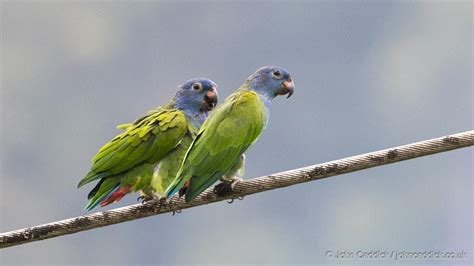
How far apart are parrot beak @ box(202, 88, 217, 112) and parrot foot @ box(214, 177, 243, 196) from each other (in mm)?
1128

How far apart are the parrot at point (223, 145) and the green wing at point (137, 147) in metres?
0.47

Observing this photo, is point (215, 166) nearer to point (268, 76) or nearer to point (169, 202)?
point (169, 202)

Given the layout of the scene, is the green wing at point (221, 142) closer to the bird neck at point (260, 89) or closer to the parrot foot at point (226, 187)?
the parrot foot at point (226, 187)

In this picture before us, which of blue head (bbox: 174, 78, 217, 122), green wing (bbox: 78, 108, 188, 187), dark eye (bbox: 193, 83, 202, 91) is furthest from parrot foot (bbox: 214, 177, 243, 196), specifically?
dark eye (bbox: 193, 83, 202, 91)

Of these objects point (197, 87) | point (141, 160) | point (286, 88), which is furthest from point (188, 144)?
point (286, 88)

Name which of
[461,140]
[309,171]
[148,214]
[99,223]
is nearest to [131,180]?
[148,214]

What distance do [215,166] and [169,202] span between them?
1.61 feet

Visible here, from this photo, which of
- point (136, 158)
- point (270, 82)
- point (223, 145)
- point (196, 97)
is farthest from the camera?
point (196, 97)

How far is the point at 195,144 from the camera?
4980 mm

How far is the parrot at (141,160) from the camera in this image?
213 inches

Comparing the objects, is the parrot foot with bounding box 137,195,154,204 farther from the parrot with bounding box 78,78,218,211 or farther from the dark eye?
the dark eye

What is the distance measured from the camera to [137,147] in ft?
18.0

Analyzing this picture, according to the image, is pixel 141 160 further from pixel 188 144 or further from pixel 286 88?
pixel 286 88

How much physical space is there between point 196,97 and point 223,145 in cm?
119
